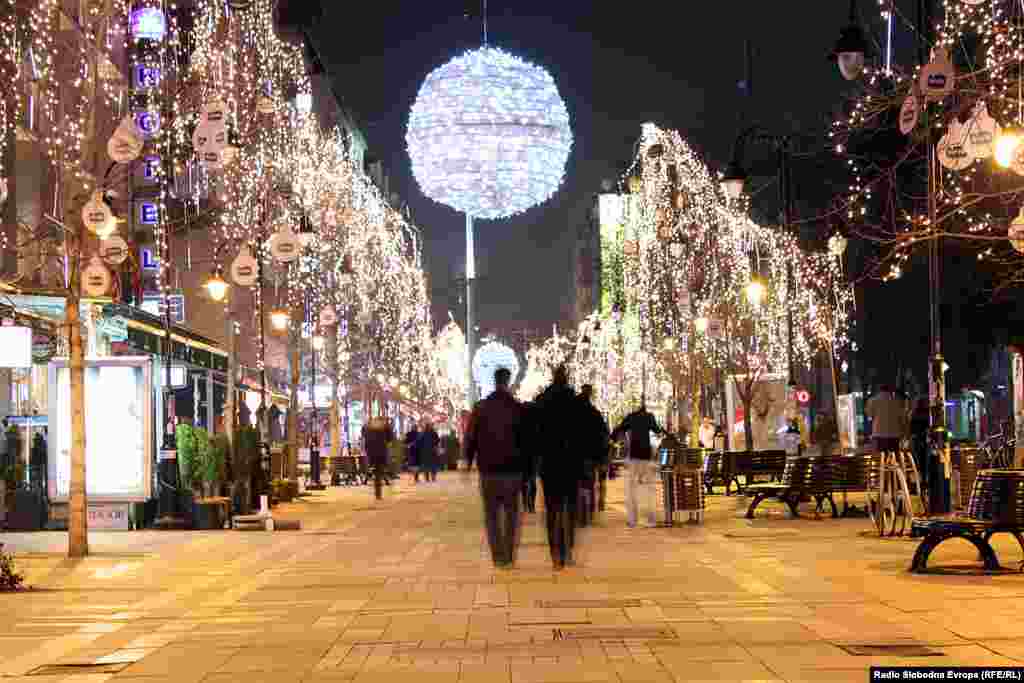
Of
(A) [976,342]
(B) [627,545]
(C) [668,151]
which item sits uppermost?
(C) [668,151]

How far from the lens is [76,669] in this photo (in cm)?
1066

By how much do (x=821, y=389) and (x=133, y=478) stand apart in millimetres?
67485

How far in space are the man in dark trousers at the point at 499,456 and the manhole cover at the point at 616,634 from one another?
14.9 feet

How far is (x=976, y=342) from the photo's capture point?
56.6 metres

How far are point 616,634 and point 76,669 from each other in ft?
11.8

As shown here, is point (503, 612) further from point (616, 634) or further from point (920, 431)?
point (920, 431)

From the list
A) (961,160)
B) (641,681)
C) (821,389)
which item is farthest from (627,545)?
(821,389)

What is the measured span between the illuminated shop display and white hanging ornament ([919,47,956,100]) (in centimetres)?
1256

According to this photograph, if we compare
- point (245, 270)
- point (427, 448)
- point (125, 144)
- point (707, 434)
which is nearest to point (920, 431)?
point (125, 144)

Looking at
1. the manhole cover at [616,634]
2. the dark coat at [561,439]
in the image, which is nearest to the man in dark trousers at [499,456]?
the dark coat at [561,439]

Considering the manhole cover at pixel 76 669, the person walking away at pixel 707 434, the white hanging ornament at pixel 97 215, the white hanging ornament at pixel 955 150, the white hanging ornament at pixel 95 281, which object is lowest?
the manhole cover at pixel 76 669

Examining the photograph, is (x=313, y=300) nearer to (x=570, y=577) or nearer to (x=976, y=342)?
(x=976, y=342)

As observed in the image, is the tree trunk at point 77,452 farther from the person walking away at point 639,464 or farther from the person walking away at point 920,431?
the person walking away at point 920,431

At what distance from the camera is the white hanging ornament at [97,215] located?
21.0m
